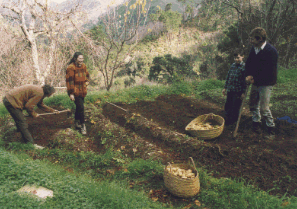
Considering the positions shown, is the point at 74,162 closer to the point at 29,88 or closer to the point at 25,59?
the point at 29,88

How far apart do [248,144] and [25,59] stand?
1225 centimetres

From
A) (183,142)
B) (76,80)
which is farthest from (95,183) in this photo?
(76,80)

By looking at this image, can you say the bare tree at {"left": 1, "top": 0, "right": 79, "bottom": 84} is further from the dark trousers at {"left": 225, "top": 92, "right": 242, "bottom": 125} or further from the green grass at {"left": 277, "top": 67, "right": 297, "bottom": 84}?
the green grass at {"left": 277, "top": 67, "right": 297, "bottom": 84}

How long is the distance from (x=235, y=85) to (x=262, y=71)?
2.83 feet

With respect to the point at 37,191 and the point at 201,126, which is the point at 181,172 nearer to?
the point at 37,191

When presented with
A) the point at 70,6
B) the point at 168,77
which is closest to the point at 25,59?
the point at 70,6

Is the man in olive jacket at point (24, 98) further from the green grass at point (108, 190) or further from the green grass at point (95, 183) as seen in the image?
the green grass at point (108, 190)

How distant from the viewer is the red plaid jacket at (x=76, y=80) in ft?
15.6

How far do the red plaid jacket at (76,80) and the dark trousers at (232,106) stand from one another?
3.69m

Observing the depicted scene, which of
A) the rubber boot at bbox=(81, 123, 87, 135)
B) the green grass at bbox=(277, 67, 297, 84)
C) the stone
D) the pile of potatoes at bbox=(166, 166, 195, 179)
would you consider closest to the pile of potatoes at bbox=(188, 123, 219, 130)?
the pile of potatoes at bbox=(166, 166, 195, 179)

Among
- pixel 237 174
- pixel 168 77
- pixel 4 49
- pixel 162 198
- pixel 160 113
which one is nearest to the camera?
pixel 162 198

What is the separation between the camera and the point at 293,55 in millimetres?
12484

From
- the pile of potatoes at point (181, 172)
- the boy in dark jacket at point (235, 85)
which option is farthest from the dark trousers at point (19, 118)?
the boy in dark jacket at point (235, 85)

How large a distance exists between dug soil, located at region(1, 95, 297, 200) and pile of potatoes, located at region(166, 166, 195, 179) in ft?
2.26
